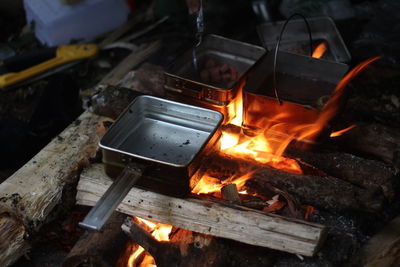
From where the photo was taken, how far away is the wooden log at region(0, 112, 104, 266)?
255 cm

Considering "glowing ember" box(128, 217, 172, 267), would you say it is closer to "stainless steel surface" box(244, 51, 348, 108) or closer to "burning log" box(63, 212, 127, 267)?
"burning log" box(63, 212, 127, 267)

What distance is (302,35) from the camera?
4426mm

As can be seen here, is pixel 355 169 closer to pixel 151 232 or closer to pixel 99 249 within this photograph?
pixel 151 232

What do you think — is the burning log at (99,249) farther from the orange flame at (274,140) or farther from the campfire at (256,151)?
the orange flame at (274,140)

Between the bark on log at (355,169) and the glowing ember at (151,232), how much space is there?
0.99 m

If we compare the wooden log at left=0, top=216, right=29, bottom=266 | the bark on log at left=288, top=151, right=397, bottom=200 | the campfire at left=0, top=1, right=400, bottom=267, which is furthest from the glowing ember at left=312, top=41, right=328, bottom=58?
the wooden log at left=0, top=216, right=29, bottom=266

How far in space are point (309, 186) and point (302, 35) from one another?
2.33 meters

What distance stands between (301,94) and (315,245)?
136 cm

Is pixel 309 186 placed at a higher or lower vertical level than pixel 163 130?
lower

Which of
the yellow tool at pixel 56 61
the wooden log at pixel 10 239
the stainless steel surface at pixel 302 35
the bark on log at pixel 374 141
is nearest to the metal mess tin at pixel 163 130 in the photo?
the wooden log at pixel 10 239

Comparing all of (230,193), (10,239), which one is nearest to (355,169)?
(230,193)

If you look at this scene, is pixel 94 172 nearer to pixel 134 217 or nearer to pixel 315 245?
pixel 134 217

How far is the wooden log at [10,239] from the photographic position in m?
2.48

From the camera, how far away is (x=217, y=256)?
7.75 ft
